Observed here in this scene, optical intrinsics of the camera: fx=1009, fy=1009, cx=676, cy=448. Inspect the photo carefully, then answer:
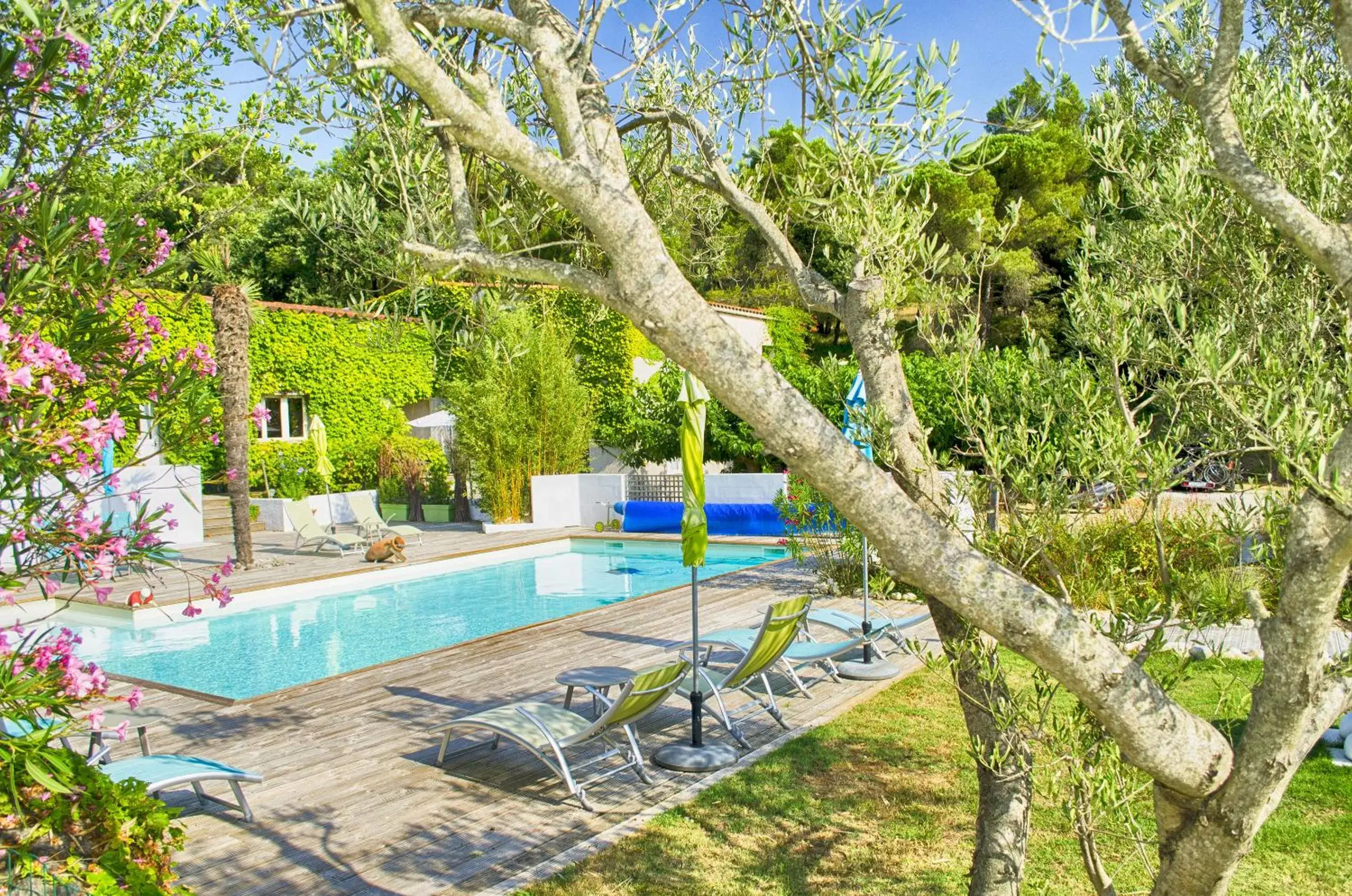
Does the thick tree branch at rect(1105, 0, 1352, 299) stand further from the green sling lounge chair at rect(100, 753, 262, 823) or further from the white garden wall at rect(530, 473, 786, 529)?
the white garden wall at rect(530, 473, 786, 529)

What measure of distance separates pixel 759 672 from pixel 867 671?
169cm

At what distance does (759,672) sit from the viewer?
7.78 m

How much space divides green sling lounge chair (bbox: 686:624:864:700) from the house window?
58.3 ft

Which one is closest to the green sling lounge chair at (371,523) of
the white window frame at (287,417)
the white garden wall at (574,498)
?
the white garden wall at (574,498)

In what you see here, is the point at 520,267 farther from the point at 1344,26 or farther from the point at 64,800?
the point at 64,800

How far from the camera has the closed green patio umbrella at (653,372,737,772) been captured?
698 cm

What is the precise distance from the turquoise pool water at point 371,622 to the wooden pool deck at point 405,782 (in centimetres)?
128

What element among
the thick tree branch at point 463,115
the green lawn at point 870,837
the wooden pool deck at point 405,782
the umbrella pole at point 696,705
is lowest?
the green lawn at point 870,837

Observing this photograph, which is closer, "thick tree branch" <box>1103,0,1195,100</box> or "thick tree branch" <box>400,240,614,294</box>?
"thick tree branch" <box>400,240,614,294</box>

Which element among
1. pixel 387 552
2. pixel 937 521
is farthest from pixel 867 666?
pixel 387 552

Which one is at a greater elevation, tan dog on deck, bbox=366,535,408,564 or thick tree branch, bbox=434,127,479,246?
thick tree branch, bbox=434,127,479,246

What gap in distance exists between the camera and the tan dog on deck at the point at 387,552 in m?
16.3

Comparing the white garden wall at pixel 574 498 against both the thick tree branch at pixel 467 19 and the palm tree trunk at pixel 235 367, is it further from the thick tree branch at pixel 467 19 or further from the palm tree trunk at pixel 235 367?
the thick tree branch at pixel 467 19

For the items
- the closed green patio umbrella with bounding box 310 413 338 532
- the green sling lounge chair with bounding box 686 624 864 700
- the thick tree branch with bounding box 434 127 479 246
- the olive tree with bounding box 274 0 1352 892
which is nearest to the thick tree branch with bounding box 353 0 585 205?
the olive tree with bounding box 274 0 1352 892
